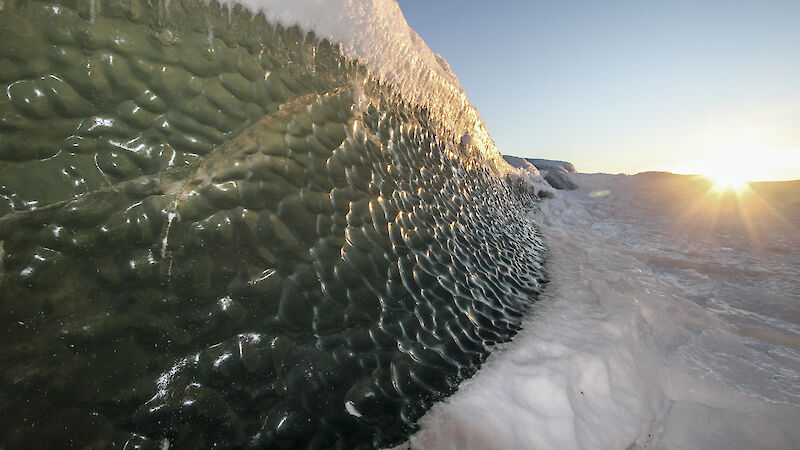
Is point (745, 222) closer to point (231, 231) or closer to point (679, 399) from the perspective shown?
point (679, 399)

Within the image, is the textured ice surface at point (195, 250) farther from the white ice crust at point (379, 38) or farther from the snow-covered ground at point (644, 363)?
the snow-covered ground at point (644, 363)

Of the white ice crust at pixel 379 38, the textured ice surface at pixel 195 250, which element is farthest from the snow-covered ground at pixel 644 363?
the white ice crust at pixel 379 38

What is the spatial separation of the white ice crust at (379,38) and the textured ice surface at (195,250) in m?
0.04

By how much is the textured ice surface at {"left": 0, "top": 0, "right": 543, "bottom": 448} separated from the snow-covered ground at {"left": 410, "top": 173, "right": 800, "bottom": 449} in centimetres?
16

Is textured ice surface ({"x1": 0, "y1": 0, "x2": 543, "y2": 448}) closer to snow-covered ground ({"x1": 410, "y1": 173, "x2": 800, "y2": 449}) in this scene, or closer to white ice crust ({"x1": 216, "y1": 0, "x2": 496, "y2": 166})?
white ice crust ({"x1": 216, "y1": 0, "x2": 496, "y2": 166})

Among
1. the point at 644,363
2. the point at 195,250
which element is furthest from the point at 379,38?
the point at 644,363

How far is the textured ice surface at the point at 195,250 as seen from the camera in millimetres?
820

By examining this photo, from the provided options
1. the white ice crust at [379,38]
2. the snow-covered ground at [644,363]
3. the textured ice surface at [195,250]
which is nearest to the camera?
the textured ice surface at [195,250]

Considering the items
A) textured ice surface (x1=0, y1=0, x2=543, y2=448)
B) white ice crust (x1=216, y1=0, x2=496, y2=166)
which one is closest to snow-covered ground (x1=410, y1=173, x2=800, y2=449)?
textured ice surface (x1=0, y1=0, x2=543, y2=448)

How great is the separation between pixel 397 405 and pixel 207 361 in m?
0.52

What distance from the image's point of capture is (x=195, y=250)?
3.19 ft

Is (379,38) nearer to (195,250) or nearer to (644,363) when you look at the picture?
(195,250)

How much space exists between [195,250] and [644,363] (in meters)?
1.58

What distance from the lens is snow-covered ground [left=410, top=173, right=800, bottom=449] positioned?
1.11 metres
